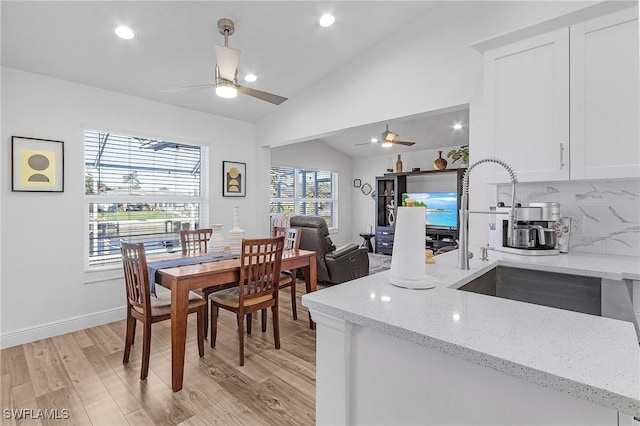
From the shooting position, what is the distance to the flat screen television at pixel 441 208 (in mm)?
6652

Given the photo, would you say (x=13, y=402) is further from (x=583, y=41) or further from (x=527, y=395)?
(x=583, y=41)

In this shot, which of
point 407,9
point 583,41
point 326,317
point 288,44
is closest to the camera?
point 326,317

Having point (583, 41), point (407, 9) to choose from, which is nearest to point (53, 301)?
point (407, 9)

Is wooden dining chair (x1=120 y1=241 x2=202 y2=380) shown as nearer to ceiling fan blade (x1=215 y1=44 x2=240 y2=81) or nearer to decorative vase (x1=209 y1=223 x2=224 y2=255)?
decorative vase (x1=209 y1=223 x2=224 y2=255)

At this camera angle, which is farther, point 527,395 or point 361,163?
point 361,163

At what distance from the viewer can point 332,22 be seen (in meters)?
3.02

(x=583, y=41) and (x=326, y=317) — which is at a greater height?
(x=583, y=41)

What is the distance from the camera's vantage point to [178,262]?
8.92ft

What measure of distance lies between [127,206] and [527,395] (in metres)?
4.13

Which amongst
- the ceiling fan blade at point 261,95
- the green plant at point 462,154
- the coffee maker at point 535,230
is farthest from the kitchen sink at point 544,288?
the green plant at point 462,154

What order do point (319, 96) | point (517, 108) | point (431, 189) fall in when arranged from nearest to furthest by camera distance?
point (517, 108) → point (319, 96) → point (431, 189)

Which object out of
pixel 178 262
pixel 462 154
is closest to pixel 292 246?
pixel 178 262

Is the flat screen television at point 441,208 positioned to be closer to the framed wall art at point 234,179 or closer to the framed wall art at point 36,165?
A: the framed wall art at point 234,179

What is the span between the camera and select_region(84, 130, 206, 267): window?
3.52 m
